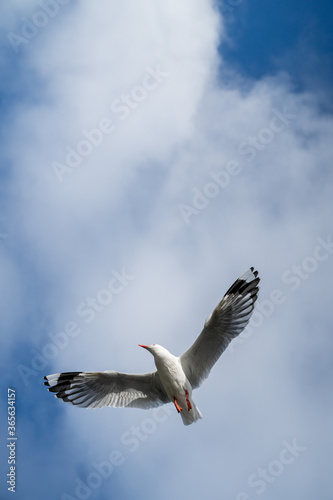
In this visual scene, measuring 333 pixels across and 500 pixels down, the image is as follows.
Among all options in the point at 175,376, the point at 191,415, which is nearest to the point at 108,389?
the point at 175,376

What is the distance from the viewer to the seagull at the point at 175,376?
785 centimetres

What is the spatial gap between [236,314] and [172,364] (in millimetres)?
926

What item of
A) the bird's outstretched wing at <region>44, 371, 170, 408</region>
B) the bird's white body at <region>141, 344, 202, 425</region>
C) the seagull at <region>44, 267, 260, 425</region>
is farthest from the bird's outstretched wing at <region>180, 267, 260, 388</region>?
the bird's outstretched wing at <region>44, 371, 170, 408</region>

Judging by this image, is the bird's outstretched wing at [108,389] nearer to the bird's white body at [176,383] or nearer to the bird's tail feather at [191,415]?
the bird's white body at [176,383]

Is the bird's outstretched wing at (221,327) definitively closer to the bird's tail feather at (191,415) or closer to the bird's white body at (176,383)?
the bird's white body at (176,383)

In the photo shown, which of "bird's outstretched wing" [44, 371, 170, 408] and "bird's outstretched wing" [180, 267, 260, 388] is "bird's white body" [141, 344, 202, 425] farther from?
"bird's outstretched wing" [44, 371, 170, 408]

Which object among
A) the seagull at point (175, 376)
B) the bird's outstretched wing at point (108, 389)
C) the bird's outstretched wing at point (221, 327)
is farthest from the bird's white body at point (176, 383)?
the bird's outstretched wing at point (108, 389)

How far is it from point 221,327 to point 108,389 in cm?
163

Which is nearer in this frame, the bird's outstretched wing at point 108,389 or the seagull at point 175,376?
the seagull at point 175,376

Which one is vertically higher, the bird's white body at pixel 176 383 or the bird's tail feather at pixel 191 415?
the bird's white body at pixel 176 383

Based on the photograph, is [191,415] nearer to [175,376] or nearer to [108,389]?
[175,376]

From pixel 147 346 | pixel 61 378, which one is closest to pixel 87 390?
pixel 61 378

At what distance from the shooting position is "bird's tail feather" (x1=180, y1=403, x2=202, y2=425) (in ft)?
25.6

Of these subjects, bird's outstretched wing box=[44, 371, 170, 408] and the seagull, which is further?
bird's outstretched wing box=[44, 371, 170, 408]
